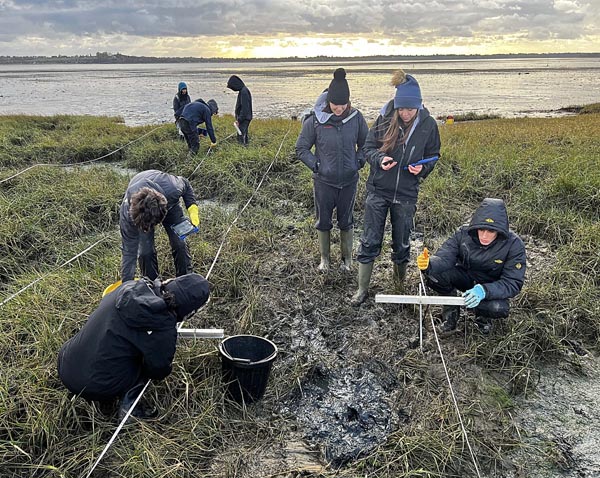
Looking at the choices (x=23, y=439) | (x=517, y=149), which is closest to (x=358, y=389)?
(x=23, y=439)

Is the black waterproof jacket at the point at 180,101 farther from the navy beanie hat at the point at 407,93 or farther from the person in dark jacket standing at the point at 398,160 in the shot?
the navy beanie hat at the point at 407,93

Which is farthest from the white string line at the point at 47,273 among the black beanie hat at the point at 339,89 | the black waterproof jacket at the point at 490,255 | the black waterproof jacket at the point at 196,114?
the black waterproof jacket at the point at 196,114

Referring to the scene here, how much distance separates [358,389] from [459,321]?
1184 mm

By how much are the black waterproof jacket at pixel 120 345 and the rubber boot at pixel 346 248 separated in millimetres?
2514

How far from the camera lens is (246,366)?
2.95m

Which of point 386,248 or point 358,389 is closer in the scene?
point 358,389

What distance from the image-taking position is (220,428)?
2.92 m

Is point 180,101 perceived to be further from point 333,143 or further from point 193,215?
point 193,215

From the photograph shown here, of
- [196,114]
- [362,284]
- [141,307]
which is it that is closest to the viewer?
[141,307]

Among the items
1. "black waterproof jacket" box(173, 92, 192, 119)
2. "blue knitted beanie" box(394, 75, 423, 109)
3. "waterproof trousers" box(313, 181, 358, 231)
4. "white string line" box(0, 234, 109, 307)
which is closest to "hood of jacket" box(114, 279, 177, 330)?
"white string line" box(0, 234, 109, 307)

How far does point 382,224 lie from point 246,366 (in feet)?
5.89

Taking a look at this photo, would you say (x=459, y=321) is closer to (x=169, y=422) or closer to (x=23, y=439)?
(x=169, y=422)

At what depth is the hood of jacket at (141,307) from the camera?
2.39 m

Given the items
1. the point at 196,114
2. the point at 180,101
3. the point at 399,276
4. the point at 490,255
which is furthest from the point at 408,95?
the point at 180,101
